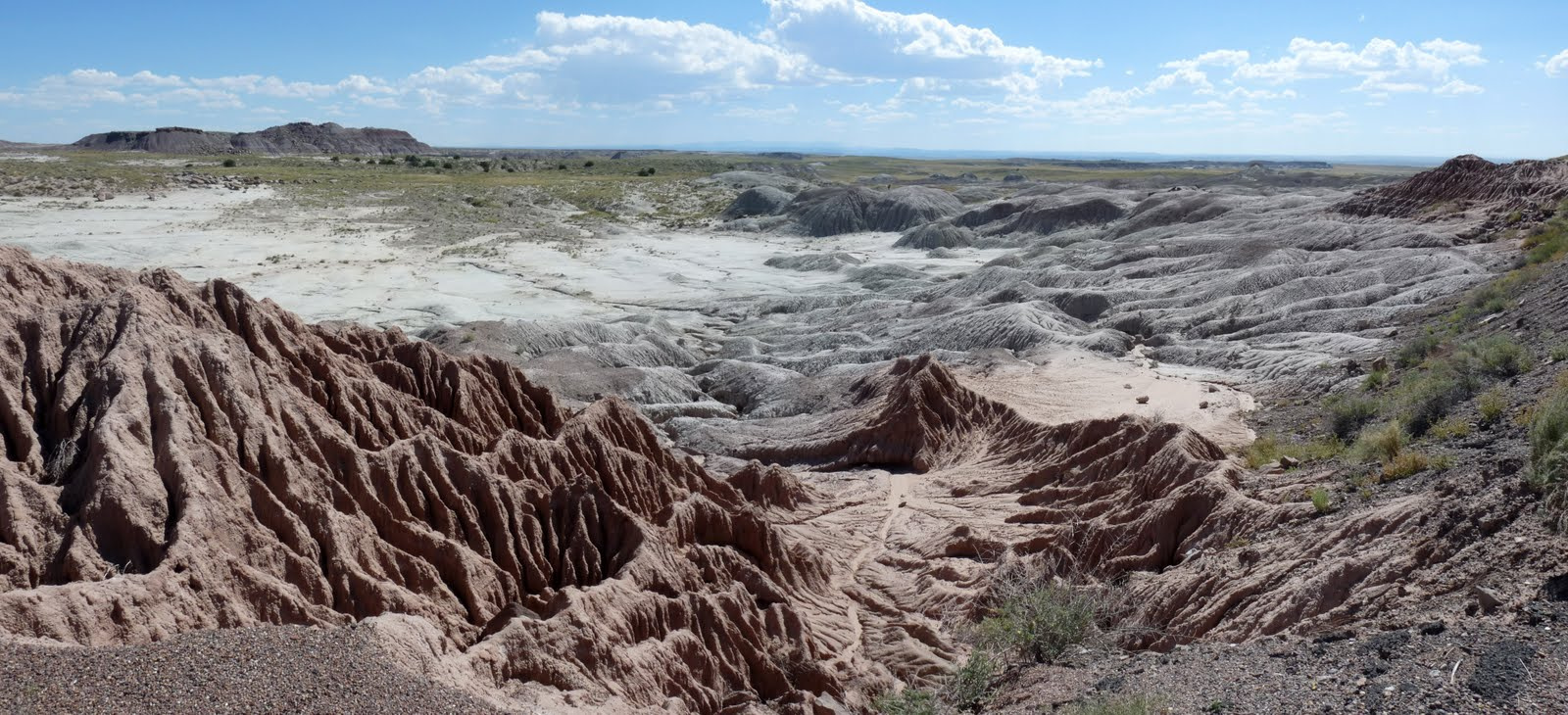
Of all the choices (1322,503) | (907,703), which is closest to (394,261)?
(907,703)

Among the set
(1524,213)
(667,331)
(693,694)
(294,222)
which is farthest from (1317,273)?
(294,222)

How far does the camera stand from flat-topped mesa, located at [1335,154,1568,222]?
158ft

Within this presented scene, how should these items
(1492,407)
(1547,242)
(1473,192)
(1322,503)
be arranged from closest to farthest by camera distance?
(1322,503) < (1492,407) < (1547,242) < (1473,192)

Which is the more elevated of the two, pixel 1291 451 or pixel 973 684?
pixel 1291 451

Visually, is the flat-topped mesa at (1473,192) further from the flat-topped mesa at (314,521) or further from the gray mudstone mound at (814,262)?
the flat-topped mesa at (314,521)

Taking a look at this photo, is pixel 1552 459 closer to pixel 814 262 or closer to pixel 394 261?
pixel 814 262

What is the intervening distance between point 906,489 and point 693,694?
39.7 ft

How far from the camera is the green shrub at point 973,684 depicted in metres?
14.0

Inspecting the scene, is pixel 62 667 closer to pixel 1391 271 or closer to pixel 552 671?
pixel 552 671

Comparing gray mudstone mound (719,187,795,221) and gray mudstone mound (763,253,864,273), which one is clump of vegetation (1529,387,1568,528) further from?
gray mudstone mound (719,187,795,221)

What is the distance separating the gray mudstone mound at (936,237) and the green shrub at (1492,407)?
58.6 meters

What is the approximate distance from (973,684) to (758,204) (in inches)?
3428

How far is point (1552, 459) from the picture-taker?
1298cm

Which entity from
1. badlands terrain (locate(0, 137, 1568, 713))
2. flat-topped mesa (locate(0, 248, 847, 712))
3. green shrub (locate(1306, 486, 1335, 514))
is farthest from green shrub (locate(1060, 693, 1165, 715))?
green shrub (locate(1306, 486, 1335, 514))
